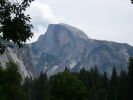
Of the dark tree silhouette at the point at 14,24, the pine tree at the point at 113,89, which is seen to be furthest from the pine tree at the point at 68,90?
the dark tree silhouette at the point at 14,24

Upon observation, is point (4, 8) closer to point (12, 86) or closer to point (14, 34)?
point (14, 34)

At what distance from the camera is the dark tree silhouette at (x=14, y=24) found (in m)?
→ 19.1

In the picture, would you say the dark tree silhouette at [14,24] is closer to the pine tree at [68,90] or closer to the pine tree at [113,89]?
the pine tree at [68,90]

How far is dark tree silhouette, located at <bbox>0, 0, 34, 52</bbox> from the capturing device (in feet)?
62.6

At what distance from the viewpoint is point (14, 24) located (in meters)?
19.0

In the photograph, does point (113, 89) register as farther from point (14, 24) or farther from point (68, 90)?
point (14, 24)

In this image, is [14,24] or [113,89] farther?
[113,89]

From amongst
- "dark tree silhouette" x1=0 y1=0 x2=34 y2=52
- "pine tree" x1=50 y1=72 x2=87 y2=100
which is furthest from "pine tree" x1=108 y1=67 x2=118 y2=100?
"dark tree silhouette" x1=0 y1=0 x2=34 y2=52

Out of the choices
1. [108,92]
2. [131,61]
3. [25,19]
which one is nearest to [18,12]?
[25,19]

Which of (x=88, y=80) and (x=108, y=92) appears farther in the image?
(x=88, y=80)

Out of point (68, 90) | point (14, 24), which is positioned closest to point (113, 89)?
point (68, 90)

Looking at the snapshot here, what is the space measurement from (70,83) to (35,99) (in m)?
69.0

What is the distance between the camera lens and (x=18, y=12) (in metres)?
19.4

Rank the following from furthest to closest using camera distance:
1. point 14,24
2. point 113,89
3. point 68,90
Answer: point 113,89 < point 68,90 < point 14,24
